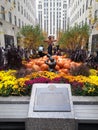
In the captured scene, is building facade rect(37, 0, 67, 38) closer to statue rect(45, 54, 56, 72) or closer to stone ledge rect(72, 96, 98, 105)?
statue rect(45, 54, 56, 72)

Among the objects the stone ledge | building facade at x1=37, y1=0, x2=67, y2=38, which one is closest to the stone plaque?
the stone ledge

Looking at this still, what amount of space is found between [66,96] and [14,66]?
471cm

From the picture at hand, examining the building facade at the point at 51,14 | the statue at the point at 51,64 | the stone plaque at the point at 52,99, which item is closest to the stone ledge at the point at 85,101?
the stone plaque at the point at 52,99

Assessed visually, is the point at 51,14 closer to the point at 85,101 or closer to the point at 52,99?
the point at 85,101

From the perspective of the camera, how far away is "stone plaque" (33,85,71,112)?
4.09m

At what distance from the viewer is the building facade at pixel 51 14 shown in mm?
143875

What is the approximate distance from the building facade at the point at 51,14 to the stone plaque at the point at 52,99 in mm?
141512

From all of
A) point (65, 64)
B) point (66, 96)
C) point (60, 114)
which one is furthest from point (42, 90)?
point (65, 64)

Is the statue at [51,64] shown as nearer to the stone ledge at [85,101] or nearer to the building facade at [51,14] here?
the stone ledge at [85,101]

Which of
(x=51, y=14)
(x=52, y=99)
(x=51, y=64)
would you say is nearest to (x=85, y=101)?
(x=52, y=99)

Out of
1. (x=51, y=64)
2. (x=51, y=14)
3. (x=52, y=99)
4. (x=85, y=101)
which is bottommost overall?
(x=85, y=101)

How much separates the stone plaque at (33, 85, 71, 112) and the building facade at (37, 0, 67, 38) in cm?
14151

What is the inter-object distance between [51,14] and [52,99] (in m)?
149

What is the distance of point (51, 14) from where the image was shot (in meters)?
147
